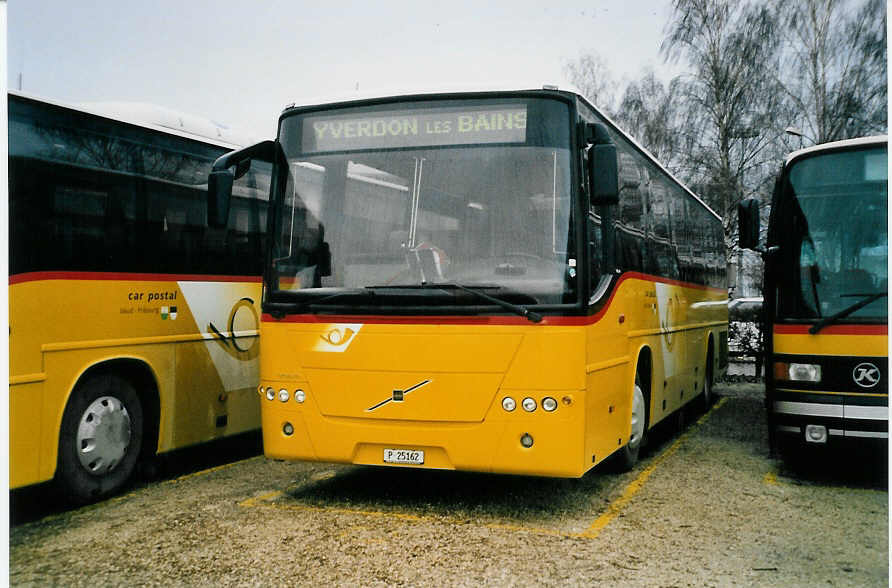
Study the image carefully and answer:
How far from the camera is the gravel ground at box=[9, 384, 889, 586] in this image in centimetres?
525

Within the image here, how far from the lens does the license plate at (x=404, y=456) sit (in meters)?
6.34

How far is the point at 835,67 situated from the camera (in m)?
6.47

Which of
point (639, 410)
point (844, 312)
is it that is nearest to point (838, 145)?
point (844, 312)

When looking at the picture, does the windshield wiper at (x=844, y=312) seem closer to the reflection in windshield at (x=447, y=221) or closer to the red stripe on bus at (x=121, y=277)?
the reflection in windshield at (x=447, y=221)

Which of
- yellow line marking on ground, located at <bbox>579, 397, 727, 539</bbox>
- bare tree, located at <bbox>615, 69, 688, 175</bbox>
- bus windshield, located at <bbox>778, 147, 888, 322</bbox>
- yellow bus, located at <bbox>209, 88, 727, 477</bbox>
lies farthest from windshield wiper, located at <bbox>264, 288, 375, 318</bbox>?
bus windshield, located at <bbox>778, 147, 888, 322</bbox>

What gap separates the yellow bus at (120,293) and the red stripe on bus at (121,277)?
0.04ft

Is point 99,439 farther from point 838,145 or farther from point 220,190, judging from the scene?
point 838,145

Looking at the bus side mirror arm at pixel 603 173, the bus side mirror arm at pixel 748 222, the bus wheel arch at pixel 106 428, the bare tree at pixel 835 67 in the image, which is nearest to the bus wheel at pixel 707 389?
the bus side mirror arm at pixel 748 222

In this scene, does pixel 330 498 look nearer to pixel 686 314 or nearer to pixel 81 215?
pixel 81 215

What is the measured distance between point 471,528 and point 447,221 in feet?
6.84

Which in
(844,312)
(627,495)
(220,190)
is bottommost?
(627,495)

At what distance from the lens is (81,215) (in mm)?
6680

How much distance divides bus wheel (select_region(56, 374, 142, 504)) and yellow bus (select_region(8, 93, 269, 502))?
12 mm

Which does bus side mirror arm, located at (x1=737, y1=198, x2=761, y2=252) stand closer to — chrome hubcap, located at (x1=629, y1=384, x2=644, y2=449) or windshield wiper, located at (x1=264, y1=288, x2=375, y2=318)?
chrome hubcap, located at (x1=629, y1=384, x2=644, y2=449)
